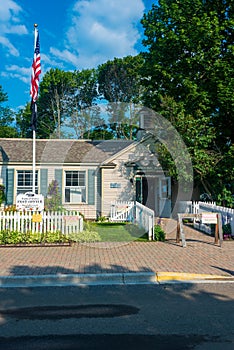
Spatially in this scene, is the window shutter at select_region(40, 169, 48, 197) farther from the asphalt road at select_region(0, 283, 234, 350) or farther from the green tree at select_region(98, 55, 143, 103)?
the green tree at select_region(98, 55, 143, 103)

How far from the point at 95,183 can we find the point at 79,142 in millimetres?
4570

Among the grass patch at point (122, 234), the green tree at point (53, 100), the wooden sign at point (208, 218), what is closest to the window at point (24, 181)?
the grass patch at point (122, 234)

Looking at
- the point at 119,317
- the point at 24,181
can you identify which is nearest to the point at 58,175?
the point at 24,181

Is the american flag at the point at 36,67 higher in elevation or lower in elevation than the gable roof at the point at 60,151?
higher

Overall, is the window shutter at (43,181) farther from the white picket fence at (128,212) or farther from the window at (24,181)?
the white picket fence at (128,212)

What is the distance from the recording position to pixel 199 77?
17031 millimetres

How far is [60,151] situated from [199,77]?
29.6 feet

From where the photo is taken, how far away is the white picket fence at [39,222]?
35.0 ft

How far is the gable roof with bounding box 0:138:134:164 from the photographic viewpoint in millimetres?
17625

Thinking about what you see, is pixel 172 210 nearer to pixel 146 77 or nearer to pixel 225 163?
pixel 225 163

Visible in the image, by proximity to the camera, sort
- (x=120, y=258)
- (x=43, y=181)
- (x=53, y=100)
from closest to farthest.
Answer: (x=120, y=258), (x=43, y=181), (x=53, y=100)

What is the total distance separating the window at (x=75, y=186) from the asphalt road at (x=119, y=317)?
37.0 ft

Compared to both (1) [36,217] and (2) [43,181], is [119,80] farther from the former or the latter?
(1) [36,217]

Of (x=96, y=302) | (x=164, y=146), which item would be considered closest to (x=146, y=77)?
(x=164, y=146)
